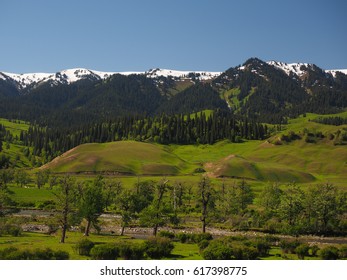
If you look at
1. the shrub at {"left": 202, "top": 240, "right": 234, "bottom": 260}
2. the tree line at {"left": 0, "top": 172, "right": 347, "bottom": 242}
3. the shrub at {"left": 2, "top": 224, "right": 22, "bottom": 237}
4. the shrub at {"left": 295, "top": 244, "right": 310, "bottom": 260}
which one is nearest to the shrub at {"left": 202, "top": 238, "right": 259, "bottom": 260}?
the shrub at {"left": 202, "top": 240, "right": 234, "bottom": 260}

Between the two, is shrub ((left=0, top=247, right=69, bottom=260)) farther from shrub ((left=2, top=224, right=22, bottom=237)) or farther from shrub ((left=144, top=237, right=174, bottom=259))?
shrub ((left=2, top=224, right=22, bottom=237))

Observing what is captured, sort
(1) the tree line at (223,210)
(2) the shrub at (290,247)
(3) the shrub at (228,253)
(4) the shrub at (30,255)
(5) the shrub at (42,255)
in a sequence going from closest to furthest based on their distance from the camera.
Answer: (4) the shrub at (30,255), (5) the shrub at (42,255), (3) the shrub at (228,253), (2) the shrub at (290,247), (1) the tree line at (223,210)

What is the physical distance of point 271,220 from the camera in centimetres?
10294

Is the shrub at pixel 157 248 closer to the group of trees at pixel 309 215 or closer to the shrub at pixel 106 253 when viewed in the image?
the shrub at pixel 106 253

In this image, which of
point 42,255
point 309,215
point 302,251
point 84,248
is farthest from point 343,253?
point 309,215

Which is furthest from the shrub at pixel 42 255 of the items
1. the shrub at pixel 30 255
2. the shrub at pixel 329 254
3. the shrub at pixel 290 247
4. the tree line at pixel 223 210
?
the shrub at pixel 290 247

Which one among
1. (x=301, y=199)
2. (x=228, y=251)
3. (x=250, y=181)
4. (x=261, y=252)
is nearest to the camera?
(x=228, y=251)

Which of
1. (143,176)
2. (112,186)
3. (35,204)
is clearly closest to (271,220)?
(112,186)

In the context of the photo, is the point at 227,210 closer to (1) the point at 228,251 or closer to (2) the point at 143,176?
(1) the point at 228,251

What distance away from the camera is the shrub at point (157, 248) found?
163 feet

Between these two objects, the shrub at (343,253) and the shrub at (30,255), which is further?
the shrub at (343,253)

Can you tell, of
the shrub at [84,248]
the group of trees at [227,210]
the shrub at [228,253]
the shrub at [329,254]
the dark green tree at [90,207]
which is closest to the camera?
the shrub at [228,253]

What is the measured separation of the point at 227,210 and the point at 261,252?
51454mm

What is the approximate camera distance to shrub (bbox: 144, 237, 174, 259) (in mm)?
49634
